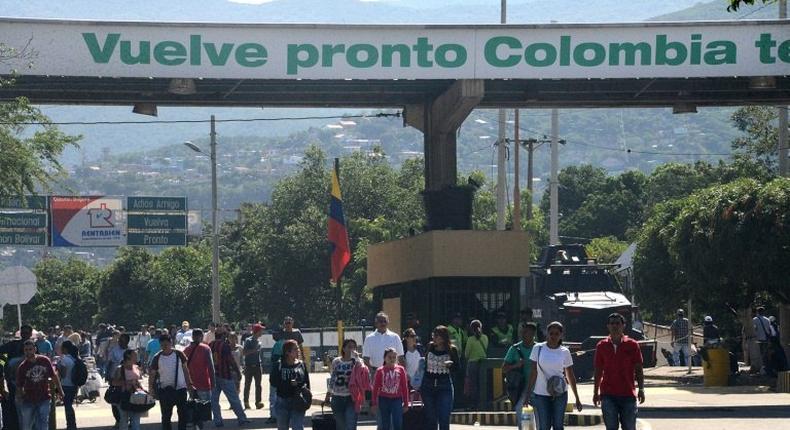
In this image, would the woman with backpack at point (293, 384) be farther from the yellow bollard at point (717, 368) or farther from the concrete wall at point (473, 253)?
the yellow bollard at point (717, 368)

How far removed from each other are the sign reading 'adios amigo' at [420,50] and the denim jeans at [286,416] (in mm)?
Result: 7863

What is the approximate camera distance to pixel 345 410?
56.1ft

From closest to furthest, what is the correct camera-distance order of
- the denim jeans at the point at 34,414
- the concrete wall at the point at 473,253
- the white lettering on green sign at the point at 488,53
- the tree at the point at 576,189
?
the denim jeans at the point at 34,414 → the white lettering on green sign at the point at 488,53 → the concrete wall at the point at 473,253 → the tree at the point at 576,189

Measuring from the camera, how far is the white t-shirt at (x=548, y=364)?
15977 mm

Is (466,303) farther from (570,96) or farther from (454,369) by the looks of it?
(454,369)

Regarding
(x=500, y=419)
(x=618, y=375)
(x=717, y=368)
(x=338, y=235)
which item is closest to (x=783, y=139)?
(x=717, y=368)

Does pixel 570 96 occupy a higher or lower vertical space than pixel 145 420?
higher

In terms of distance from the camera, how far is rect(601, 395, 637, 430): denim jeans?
1538 cm

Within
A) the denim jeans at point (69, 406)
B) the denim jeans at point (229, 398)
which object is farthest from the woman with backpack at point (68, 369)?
the denim jeans at point (229, 398)

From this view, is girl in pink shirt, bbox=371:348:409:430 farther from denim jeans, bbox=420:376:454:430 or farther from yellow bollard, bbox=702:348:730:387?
yellow bollard, bbox=702:348:730:387

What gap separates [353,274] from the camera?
73.1 m

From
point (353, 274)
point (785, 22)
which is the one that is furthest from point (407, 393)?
point (353, 274)

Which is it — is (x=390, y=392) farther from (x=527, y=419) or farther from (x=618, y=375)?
(x=618, y=375)

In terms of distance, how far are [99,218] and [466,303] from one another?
41992mm
